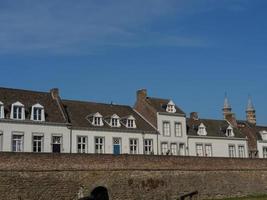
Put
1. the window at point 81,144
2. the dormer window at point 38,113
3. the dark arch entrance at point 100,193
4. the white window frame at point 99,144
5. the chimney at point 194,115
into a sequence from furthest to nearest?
the chimney at point 194,115
the white window frame at point 99,144
the window at point 81,144
the dormer window at point 38,113
the dark arch entrance at point 100,193

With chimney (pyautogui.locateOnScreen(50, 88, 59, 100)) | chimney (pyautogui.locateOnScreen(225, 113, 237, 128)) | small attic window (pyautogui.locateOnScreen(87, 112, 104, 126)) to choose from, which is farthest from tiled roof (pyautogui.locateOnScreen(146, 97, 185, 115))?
chimney (pyautogui.locateOnScreen(225, 113, 237, 128))

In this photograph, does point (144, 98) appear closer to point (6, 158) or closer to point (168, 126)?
point (168, 126)

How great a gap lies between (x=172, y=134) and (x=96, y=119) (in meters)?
9.43

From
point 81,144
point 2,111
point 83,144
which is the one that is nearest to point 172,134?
point 83,144

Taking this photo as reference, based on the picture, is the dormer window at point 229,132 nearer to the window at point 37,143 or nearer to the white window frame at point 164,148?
the white window frame at point 164,148

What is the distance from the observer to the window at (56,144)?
38.7 meters

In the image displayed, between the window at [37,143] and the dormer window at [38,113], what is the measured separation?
1551 mm

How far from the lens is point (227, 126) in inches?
2173

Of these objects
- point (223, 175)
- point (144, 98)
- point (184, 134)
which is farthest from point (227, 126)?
point (223, 175)

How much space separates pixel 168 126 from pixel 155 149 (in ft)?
11.1

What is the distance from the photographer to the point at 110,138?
42156 millimetres

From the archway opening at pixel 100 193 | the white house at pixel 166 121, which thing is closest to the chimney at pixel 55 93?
the white house at pixel 166 121

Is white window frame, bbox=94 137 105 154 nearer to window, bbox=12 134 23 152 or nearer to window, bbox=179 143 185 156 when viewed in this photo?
window, bbox=12 134 23 152

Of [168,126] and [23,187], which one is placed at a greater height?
[168,126]
